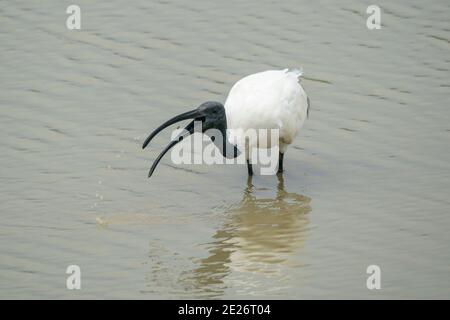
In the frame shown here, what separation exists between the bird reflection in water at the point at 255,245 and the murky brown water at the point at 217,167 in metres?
0.02

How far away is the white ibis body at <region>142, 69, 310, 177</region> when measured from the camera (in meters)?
9.40

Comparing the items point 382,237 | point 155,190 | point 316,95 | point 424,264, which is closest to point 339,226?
point 382,237

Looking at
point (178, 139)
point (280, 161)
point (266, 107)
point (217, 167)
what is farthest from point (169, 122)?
point (280, 161)

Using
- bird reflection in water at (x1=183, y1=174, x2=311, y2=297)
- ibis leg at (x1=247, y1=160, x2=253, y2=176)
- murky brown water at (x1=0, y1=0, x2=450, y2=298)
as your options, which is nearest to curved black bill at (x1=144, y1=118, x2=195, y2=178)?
murky brown water at (x1=0, y1=0, x2=450, y2=298)

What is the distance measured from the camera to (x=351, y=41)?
1267 centimetres

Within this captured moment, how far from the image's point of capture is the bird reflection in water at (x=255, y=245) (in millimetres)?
7820

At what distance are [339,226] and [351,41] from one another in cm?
442

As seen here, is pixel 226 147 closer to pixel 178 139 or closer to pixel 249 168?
pixel 249 168

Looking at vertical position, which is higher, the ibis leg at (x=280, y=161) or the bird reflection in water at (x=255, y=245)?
the ibis leg at (x=280, y=161)

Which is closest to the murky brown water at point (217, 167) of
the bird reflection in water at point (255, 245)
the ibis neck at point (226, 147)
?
the bird reflection in water at point (255, 245)

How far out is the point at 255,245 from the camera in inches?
334

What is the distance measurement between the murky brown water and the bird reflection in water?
0.06 ft

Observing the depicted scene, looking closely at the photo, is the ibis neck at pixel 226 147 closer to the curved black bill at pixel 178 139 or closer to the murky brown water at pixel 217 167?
the murky brown water at pixel 217 167

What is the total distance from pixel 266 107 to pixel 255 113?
0.12m
